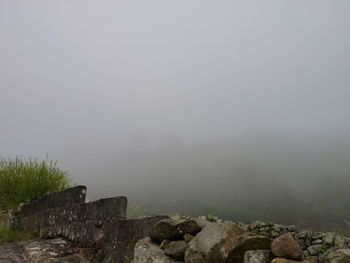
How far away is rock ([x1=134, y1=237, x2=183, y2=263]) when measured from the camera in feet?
11.0

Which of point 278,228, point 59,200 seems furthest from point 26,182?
point 278,228

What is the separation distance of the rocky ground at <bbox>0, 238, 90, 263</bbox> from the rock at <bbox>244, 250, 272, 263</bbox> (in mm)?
3664

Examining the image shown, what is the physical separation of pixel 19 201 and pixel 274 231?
9276 mm

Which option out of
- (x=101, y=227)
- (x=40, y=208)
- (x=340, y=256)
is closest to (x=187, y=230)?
(x=340, y=256)

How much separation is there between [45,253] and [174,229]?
12.2 ft

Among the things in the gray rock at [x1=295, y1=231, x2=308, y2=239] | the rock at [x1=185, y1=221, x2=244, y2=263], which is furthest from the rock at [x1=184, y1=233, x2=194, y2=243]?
the gray rock at [x1=295, y1=231, x2=308, y2=239]

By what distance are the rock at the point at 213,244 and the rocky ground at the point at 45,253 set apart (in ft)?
9.94

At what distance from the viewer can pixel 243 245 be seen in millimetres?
2678

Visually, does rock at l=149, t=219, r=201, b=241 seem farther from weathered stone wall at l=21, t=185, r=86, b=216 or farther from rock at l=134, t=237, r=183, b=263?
weathered stone wall at l=21, t=185, r=86, b=216

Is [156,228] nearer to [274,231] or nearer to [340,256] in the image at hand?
[340,256]

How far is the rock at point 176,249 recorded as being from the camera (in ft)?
10.7

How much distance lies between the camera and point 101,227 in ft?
18.7

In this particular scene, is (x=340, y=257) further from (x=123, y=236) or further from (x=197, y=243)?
(x=123, y=236)

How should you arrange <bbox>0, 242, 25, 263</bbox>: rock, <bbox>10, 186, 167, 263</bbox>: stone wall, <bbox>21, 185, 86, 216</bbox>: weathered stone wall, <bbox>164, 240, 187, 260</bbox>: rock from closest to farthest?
<bbox>164, 240, 187, 260</bbox>: rock < <bbox>10, 186, 167, 263</bbox>: stone wall < <bbox>0, 242, 25, 263</bbox>: rock < <bbox>21, 185, 86, 216</bbox>: weathered stone wall
